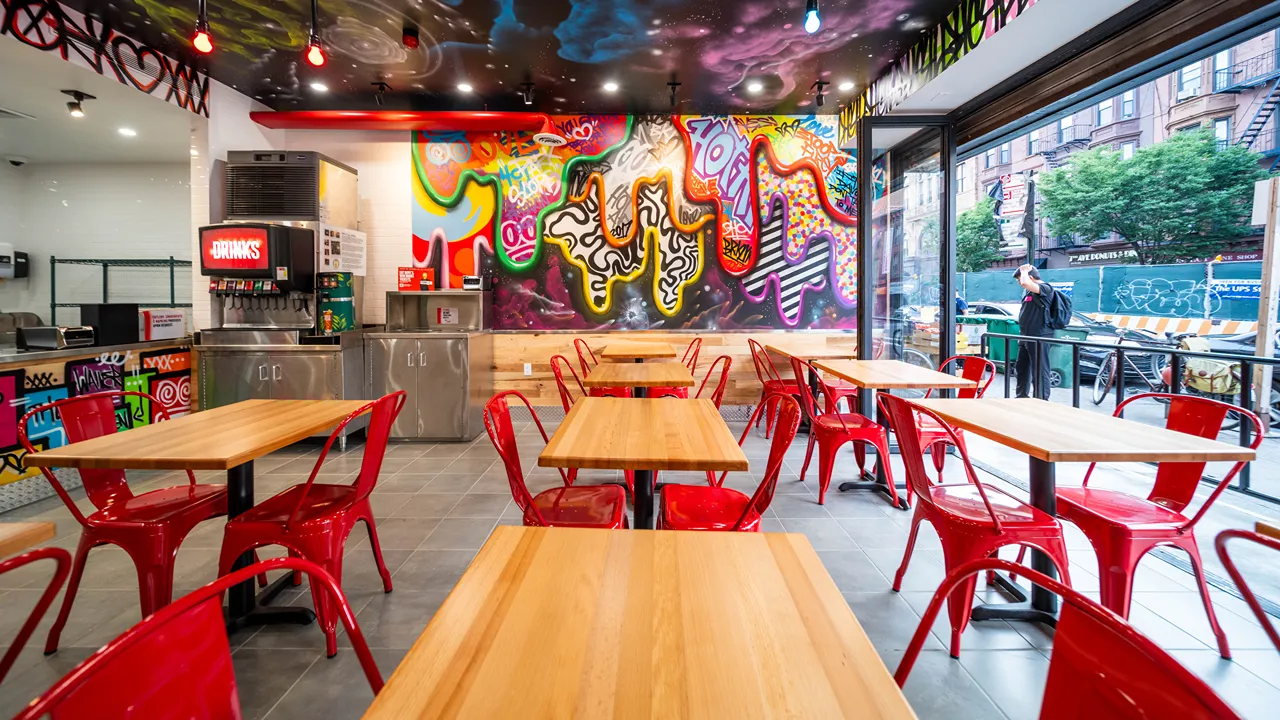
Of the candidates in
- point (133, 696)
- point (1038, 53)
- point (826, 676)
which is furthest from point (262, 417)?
point (1038, 53)

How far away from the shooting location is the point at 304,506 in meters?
2.37

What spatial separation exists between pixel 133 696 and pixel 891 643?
92.5 inches

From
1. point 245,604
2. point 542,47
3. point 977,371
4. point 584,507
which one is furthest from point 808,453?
point 542,47

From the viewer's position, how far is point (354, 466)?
15.4 feet

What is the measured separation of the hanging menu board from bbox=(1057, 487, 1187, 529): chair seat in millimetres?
5871

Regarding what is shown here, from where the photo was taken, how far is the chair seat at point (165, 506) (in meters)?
2.17

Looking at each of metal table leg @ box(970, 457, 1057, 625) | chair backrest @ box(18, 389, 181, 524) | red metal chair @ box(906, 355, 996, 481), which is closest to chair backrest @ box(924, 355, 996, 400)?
red metal chair @ box(906, 355, 996, 481)

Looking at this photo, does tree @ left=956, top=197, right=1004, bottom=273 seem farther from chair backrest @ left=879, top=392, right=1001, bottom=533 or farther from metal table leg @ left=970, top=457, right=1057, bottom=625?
chair backrest @ left=879, top=392, right=1001, bottom=533

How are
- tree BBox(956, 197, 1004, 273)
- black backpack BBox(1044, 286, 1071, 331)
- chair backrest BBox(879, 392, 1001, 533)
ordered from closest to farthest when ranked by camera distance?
chair backrest BBox(879, 392, 1001, 533), black backpack BBox(1044, 286, 1071, 331), tree BBox(956, 197, 1004, 273)

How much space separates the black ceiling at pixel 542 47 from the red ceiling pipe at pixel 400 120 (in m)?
0.15

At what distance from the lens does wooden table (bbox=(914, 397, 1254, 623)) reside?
75.5 inches

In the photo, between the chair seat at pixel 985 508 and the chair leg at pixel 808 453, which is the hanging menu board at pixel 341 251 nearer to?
the chair leg at pixel 808 453

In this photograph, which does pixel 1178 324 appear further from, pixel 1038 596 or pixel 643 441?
pixel 643 441

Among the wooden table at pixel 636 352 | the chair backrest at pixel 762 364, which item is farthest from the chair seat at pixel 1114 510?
the wooden table at pixel 636 352
